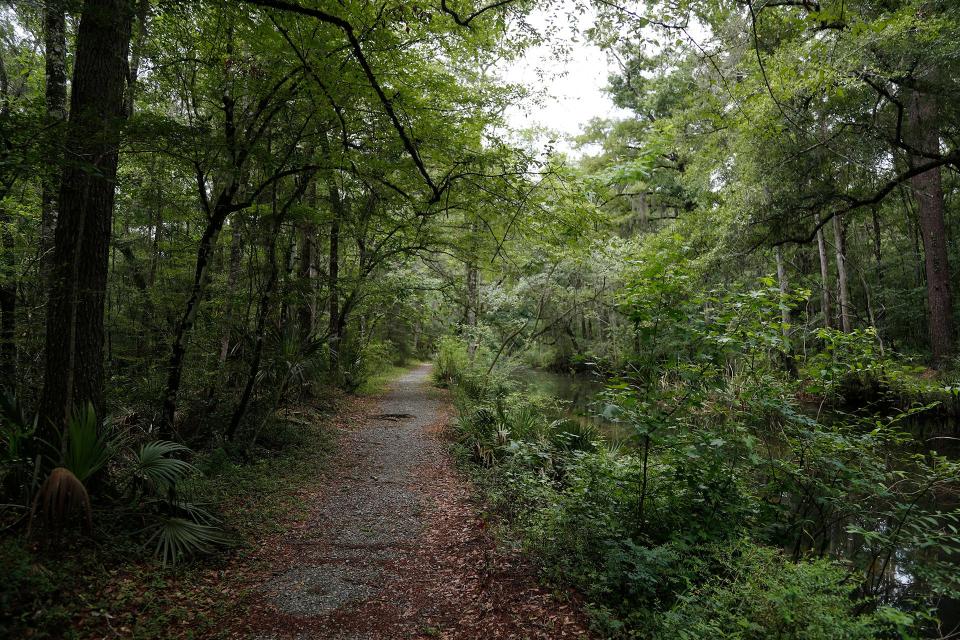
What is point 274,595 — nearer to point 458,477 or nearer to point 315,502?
point 315,502

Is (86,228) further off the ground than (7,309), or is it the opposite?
(86,228)

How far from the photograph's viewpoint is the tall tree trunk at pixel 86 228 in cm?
407

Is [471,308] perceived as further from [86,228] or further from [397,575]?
[86,228]

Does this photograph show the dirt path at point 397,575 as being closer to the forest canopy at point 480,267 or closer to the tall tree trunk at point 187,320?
the forest canopy at point 480,267

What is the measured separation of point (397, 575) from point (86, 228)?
4.66 m

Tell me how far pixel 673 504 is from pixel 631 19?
15.2 feet

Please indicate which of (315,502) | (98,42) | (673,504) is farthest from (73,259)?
(673,504)

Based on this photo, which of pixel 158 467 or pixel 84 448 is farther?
pixel 158 467

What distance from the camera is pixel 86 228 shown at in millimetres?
4359

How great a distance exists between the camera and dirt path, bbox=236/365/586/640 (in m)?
3.68

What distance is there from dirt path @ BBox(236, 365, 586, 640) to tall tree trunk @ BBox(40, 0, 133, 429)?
264 centimetres

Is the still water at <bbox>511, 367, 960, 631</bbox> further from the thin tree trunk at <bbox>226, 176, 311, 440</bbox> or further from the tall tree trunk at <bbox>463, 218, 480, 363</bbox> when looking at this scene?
the thin tree trunk at <bbox>226, 176, 311, 440</bbox>

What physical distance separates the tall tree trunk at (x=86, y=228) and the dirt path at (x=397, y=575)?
2638 millimetres

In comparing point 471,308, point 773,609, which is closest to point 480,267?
point 471,308
